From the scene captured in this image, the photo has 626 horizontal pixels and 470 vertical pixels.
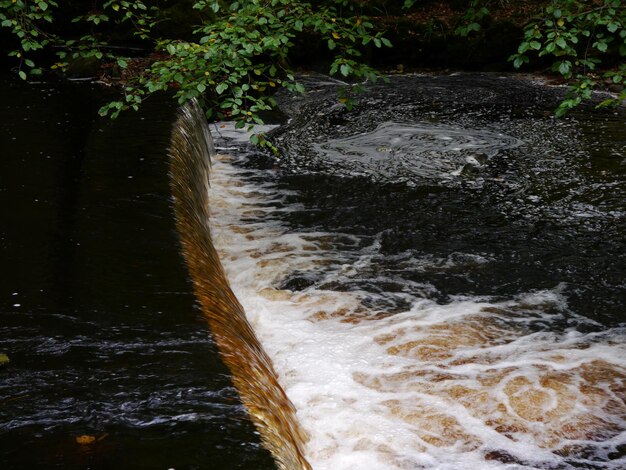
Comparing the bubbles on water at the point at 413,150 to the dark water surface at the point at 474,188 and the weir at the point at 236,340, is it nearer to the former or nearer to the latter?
the dark water surface at the point at 474,188

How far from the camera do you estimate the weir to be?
10.8 feet

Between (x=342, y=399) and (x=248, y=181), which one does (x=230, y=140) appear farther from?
(x=342, y=399)

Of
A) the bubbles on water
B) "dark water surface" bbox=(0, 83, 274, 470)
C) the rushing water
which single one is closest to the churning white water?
the rushing water

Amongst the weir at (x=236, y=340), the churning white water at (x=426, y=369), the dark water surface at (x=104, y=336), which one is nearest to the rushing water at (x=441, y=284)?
the churning white water at (x=426, y=369)

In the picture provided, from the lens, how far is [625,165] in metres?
9.41

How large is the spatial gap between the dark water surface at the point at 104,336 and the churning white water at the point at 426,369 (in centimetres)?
106

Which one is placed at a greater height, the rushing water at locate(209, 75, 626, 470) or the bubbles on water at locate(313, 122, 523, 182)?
the bubbles on water at locate(313, 122, 523, 182)

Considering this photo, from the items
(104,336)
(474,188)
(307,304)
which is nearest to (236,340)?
(104,336)

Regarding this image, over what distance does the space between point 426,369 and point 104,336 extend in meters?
2.42

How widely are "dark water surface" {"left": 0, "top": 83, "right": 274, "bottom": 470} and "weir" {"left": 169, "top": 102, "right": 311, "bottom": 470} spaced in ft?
0.32

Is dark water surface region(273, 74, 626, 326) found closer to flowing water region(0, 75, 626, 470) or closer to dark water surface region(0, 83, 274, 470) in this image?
flowing water region(0, 75, 626, 470)

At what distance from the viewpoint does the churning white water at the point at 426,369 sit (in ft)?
13.4

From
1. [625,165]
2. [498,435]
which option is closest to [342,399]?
[498,435]

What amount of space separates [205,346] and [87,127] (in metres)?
6.18
